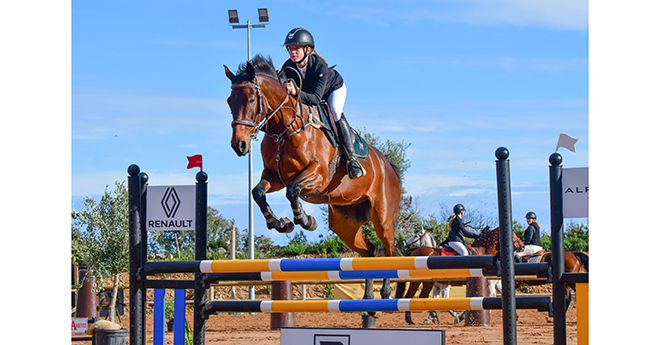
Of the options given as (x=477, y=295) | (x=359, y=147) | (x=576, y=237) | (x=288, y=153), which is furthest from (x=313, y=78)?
(x=576, y=237)

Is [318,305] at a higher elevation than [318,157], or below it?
below

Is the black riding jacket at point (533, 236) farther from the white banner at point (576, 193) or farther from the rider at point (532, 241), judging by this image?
the white banner at point (576, 193)

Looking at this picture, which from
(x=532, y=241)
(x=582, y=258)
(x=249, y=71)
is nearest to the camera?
(x=249, y=71)

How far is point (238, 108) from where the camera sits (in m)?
4.00

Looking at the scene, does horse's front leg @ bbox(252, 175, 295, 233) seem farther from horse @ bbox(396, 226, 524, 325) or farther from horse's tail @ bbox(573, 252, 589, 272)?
horse's tail @ bbox(573, 252, 589, 272)

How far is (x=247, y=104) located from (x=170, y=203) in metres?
0.85

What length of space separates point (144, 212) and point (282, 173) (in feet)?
3.91

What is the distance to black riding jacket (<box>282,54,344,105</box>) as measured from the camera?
4559 millimetres

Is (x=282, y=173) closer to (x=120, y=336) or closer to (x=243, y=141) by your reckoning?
(x=243, y=141)

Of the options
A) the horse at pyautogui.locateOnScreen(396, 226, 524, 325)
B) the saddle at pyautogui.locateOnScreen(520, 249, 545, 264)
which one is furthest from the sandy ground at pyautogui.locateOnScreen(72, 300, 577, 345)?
the saddle at pyautogui.locateOnScreen(520, 249, 545, 264)

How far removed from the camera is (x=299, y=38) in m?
4.48

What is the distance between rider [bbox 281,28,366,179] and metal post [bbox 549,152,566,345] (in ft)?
6.46

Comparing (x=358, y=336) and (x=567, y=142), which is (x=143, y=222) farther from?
(x=567, y=142)
